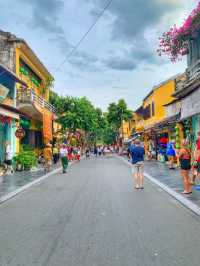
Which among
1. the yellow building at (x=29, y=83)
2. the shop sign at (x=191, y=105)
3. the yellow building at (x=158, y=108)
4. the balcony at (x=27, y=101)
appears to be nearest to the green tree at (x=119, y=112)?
the yellow building at (x=158, y=108)

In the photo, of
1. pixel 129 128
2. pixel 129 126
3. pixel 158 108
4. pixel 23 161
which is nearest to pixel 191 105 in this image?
pixel 23 161

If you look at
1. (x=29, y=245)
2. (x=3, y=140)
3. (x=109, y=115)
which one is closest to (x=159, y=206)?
(x=29, y=245)

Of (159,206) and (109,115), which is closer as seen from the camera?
(159,206)

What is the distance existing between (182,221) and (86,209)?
7.74ft

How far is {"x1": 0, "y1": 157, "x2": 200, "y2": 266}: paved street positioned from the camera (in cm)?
505

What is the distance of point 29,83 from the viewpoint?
32188 millimetres

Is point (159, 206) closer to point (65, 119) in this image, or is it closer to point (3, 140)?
point (3, 140)

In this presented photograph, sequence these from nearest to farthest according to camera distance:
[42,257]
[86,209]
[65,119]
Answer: [42,257] → [86,209] → [65,119]

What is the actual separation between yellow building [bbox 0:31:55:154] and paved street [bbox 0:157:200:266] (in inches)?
671

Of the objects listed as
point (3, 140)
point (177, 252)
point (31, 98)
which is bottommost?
point (177, 252)

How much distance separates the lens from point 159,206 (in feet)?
31.0

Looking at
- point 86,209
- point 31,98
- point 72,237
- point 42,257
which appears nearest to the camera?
point 42,257

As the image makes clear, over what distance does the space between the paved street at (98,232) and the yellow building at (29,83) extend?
55.9 ft

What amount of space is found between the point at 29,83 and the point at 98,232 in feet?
88.2
